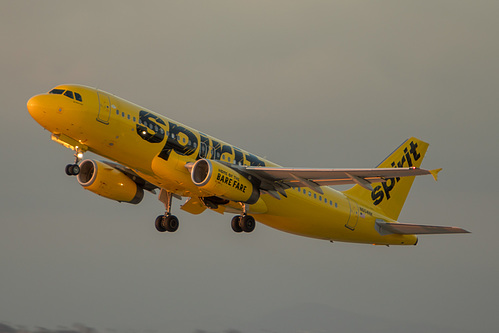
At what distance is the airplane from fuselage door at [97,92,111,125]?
5 centimetres

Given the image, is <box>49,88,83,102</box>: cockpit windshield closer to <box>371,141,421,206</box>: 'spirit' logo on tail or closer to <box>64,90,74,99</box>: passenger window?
<box>64,90,74,99</box>: passenger window

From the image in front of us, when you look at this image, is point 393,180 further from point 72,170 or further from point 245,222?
point 72,170

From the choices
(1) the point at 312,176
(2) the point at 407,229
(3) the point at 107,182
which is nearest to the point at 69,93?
(3) the point at 107,182

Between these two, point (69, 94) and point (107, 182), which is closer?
point (69, 94)

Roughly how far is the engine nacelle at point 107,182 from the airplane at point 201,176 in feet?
0.17

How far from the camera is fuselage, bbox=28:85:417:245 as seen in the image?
34.0 m

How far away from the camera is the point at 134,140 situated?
115 feet

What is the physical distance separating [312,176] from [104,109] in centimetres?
1075

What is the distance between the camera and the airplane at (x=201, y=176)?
34.4 meters

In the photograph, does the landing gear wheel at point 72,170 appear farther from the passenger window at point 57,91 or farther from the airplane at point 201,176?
the passenger window at point 57,91

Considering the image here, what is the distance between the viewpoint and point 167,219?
4159 cm

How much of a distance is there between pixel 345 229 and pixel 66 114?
17.9 meters

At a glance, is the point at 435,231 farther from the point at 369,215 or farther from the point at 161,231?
the point at 161,231

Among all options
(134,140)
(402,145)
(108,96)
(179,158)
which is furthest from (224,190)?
(402,145)
